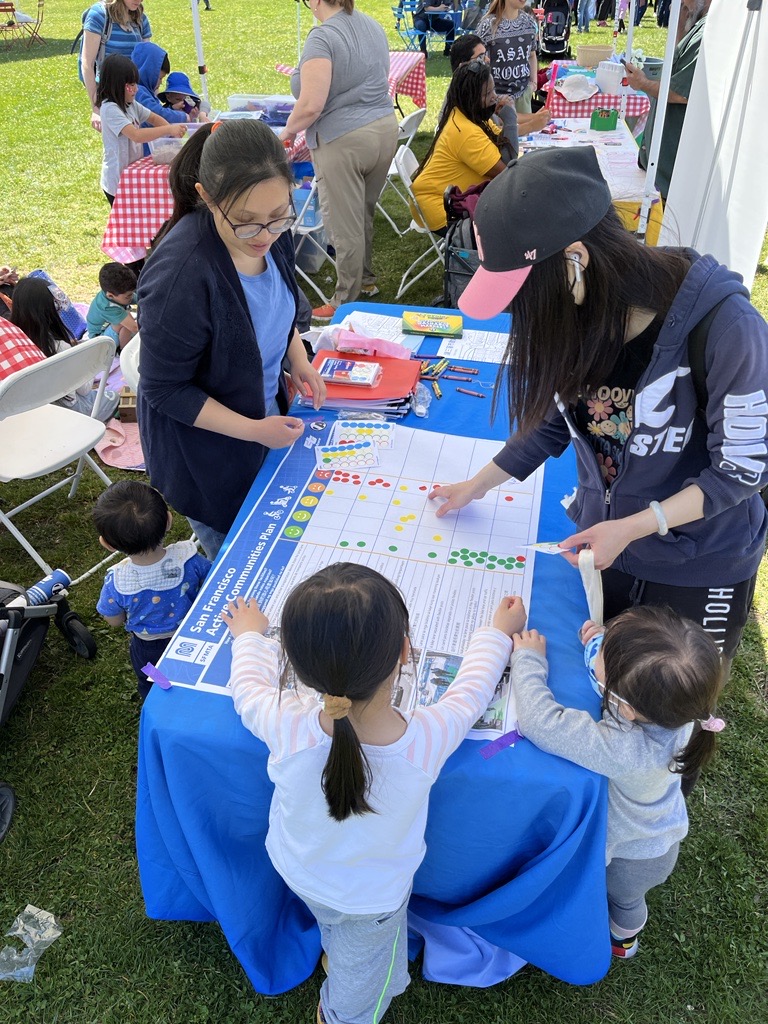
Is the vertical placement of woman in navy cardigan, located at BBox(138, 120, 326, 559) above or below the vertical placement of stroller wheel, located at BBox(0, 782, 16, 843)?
above

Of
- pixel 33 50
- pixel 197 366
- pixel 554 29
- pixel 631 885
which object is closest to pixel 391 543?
pixel 197 366

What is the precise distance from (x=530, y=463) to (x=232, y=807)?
940 mm

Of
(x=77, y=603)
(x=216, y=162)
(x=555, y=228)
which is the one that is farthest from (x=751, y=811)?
(x=77, y=603)

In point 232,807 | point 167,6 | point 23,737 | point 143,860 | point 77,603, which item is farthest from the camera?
point 167,6

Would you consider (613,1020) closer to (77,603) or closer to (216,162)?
(216,162)

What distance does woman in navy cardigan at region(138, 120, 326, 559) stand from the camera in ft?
5.13

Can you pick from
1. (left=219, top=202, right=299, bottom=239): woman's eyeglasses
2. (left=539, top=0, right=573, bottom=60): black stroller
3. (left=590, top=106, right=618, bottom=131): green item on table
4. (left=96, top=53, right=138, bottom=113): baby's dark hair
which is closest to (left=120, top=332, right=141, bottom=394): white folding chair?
(left=219, top=202, right=299, bottom=239): woman's eyeglasses

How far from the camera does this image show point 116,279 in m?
3.81

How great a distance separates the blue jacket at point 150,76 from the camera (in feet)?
16.3

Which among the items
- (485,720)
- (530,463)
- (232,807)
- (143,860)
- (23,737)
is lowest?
(23,737)

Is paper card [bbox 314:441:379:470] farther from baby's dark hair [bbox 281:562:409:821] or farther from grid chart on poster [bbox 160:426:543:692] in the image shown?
baby's dark hair [bbox 281:562:409:821]

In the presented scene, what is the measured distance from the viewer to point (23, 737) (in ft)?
7.88

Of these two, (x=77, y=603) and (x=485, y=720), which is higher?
(x=485, y=720)

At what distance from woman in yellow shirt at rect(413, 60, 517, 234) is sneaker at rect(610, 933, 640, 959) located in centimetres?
378
